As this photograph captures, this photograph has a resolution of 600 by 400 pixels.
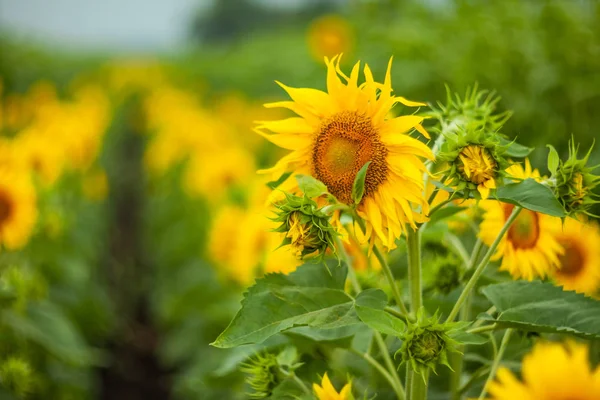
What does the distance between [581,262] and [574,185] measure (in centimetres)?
45

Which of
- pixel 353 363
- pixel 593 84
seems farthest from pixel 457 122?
pixel 593 84

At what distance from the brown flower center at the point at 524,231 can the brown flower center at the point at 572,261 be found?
0.89 ft

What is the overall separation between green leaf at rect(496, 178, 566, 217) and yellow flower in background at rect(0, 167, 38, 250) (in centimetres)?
136

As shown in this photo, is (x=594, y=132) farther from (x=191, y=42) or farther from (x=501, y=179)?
(x=191, y=42)

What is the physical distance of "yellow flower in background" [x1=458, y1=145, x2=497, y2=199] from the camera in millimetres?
761

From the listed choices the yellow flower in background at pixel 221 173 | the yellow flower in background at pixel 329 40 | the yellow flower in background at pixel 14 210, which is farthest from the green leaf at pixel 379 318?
the yellow flower in background at pixel 329 40

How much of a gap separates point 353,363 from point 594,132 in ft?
4.14

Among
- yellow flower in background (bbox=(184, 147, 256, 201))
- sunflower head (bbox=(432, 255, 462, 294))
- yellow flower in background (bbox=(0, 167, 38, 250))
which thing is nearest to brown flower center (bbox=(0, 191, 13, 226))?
yellow flower in background (bbox=(0, 167, 38, 250))

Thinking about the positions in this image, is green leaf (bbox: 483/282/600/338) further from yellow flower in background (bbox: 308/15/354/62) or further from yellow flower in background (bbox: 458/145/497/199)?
yellow flower in background (bbox: 308/15/354/62)

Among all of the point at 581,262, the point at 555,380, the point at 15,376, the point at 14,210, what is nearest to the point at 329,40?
the point at 14,210

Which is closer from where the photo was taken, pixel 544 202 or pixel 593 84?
pixel 544 202

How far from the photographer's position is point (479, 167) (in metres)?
0.76

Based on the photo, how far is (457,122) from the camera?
0.85 meters

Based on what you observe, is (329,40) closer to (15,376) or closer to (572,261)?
(15,376)
